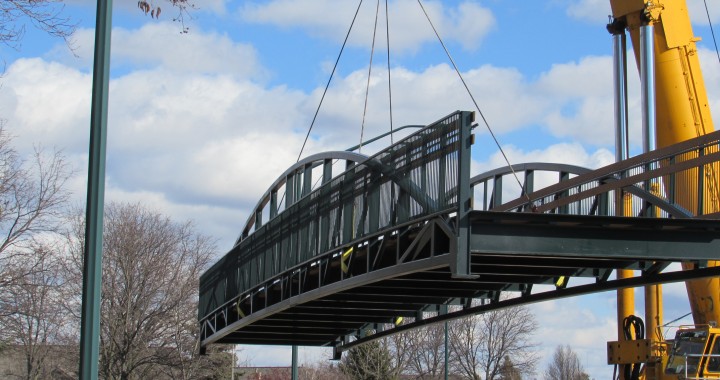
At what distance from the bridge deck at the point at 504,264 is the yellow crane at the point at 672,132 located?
414 cm

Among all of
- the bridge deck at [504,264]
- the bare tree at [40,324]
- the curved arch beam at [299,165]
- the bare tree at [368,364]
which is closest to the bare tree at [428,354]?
the bare tree at [368,364]

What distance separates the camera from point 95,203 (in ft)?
45.6

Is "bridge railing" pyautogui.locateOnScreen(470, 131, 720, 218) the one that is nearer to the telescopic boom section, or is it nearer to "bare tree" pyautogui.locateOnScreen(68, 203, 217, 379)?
the telescopic boom section

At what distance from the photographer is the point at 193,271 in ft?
210

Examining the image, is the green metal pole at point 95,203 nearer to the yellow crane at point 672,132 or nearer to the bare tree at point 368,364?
the yellow crane at point 672,132

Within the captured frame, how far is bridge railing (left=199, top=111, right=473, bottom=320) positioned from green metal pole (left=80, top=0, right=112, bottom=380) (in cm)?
568

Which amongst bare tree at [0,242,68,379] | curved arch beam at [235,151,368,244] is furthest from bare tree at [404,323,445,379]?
curved arch beam at [235,151,368,244]

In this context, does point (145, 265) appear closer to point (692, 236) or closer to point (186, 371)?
point (186, 371)

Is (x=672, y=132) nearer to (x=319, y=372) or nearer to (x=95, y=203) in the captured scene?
(x=95, y=203)

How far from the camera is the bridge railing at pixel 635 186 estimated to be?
73.0ft

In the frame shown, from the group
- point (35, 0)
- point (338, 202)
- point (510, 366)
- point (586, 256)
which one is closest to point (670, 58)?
point (338, 202)

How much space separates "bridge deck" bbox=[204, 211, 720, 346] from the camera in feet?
57.7

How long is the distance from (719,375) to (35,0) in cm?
1681

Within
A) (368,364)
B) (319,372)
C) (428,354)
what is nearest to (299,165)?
(368,364)
